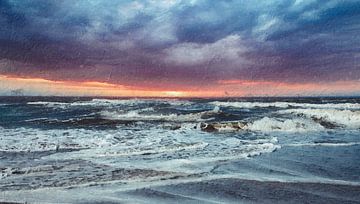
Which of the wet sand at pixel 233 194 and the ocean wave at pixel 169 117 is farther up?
the wet sand at pixel 233 194

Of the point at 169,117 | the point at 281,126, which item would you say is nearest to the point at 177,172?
the point at 281,126

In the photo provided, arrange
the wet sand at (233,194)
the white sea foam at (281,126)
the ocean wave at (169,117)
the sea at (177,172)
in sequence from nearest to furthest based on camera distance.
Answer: the wet sand at (233,194) < the sea at (177,172) < the white sea foam at (281,126) < the ocean wave at (169,117)

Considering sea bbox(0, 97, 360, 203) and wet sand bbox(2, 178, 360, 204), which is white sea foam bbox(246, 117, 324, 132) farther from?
wet sand bbox(2, 178, 360, 204)

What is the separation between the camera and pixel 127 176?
7.20 metres

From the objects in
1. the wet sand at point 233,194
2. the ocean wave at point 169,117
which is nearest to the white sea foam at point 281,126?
the ocean wave at point 169,117

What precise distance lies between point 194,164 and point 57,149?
15.4 ft

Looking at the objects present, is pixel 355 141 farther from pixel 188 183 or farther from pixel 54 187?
pixel 54 187

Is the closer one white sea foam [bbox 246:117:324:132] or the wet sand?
the wet sand

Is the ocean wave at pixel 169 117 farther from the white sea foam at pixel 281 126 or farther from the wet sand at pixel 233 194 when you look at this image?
the wet sand at pixel 233 194

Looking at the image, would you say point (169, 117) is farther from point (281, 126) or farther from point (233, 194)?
point (233, 194)

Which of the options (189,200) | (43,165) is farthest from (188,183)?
(43,165)

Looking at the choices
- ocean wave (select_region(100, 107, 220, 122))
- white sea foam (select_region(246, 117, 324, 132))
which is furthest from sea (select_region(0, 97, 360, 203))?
ocean wave (select_region(100, 107, 220, 122))

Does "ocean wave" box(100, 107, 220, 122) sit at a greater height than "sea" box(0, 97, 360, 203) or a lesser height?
lesser

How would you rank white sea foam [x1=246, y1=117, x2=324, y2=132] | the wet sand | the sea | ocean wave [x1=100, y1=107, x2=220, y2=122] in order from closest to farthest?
the wet sand, the sea, white sea foam [x1=246, y1=117, x2=324, y2=132], ocean wave [x1=100, y1=107, x2=220, y2=122]
